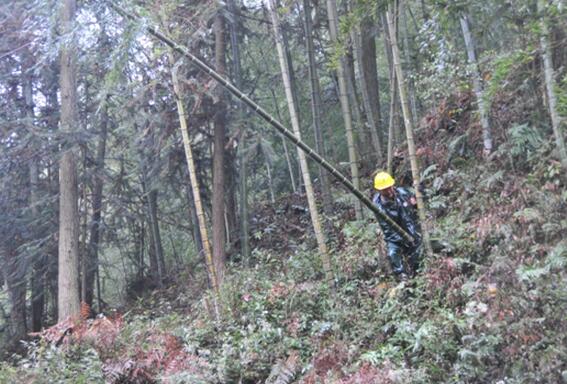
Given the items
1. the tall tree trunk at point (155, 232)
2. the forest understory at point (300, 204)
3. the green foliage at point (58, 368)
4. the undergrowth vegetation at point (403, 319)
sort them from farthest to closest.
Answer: the tall tree trunk at point (155, 232) → the green foliage at point (58, 368) → the forest understory at point (300, 204) → the undergrowth vegetation at point (403, 319)

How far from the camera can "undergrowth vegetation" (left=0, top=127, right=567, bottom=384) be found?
13.7ft

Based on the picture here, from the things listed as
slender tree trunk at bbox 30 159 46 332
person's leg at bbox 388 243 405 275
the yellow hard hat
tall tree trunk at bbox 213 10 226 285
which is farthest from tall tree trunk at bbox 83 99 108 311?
person's leg at bbox 388 243 405 275

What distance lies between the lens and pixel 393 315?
5.29 metres

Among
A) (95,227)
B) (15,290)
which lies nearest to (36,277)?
(15,290)

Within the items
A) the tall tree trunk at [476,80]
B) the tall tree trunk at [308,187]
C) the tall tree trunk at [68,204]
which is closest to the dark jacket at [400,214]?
the tall tree trunk at [308,187]

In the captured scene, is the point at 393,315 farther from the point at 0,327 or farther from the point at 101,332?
the point at 0,327

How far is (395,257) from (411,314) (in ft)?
3.71

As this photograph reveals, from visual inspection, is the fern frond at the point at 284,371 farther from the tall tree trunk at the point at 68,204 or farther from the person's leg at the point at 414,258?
the tall tree trunk at the point at 68,204

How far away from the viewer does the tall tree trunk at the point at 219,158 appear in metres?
10.7

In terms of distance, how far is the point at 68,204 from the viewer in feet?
31.1

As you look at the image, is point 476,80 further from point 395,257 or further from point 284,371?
point 284,371

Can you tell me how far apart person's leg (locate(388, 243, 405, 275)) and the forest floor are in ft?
0.60

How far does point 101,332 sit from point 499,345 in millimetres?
4889

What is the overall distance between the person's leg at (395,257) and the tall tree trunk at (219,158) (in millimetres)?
4989
